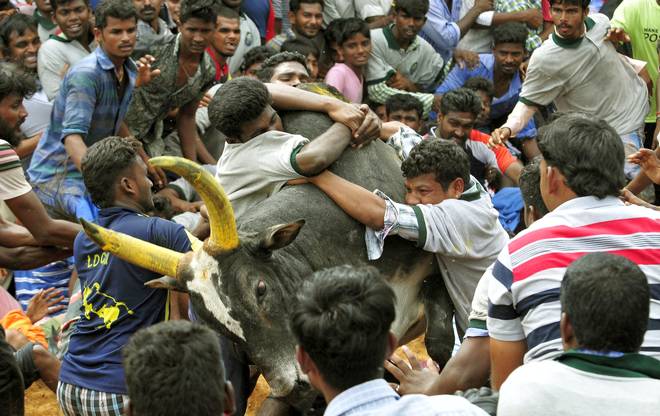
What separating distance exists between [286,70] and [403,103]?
4.07 metres

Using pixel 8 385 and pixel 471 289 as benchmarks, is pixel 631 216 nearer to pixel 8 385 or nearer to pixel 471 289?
pixel 471 289

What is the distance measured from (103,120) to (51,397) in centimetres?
226

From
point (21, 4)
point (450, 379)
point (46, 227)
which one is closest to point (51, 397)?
point (46, 227)

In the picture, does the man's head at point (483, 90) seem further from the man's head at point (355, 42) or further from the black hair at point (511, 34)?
the man's head at point (355, 42)

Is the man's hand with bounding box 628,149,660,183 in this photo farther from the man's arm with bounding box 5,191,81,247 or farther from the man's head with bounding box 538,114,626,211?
the man's arm with bounding box 5,191,81,247

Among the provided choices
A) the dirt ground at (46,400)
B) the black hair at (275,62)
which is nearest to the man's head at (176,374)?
the black hair at (275,62)

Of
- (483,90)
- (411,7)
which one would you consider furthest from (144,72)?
(483,90)

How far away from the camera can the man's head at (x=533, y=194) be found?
18.0 feet

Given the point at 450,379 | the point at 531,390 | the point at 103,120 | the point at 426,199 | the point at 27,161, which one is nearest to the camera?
the point at 531,390

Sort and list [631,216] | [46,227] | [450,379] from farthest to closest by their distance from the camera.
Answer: [46,227] < [450,379] < [631,216]

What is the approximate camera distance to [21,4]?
1162 centimetres

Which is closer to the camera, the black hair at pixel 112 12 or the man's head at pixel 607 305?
the man's head at pixel 607 305

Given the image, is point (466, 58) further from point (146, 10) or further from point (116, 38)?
point (116, 38)

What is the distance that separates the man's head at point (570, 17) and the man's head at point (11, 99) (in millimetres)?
4712
